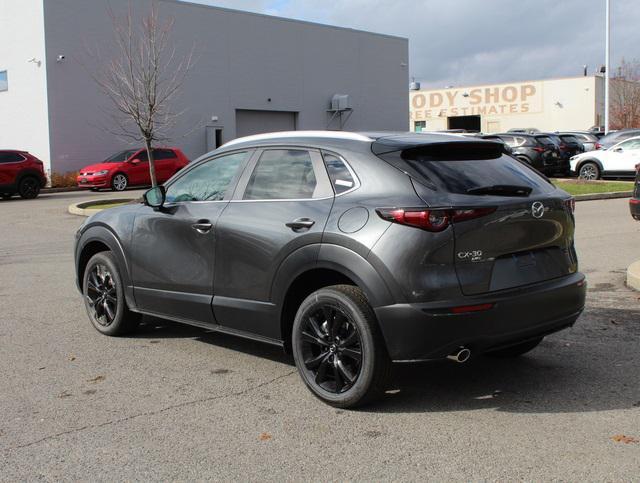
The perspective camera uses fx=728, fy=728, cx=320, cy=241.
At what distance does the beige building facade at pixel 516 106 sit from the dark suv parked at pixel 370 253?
Answer: 61597mm

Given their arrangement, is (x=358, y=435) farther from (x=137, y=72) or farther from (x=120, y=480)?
(x=137, y=72)

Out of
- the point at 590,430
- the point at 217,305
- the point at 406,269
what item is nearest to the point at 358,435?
the point at 406,269

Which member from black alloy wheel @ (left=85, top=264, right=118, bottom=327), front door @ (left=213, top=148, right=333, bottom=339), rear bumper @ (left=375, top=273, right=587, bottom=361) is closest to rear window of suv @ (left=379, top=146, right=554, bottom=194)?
front door @ (left=213, top=148, right=333, bottom=339)

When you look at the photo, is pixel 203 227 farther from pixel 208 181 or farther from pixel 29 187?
pixel 29 187

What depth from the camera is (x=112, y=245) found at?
21.0ft

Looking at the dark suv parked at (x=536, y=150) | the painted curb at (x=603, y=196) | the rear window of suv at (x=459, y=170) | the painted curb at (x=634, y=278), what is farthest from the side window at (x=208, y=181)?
the dark suv parked at (x=536, y=150)

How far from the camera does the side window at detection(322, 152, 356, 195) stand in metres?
4.72

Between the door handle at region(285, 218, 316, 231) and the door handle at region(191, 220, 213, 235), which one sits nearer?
the door handle at region(285, 218, 316, 231)

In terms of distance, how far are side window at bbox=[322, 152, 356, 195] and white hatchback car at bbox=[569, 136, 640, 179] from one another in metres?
22.5

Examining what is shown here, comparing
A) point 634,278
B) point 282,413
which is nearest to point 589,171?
point 634,278

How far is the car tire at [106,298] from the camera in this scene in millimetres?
6402

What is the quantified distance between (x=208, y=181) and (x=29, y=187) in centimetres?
2163

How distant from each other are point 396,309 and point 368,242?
43 centimetres

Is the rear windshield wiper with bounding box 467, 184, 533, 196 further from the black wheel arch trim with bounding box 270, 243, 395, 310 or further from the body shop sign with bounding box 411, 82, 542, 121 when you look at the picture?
the body shop sign with bounding box 411, 82, 542, 121
